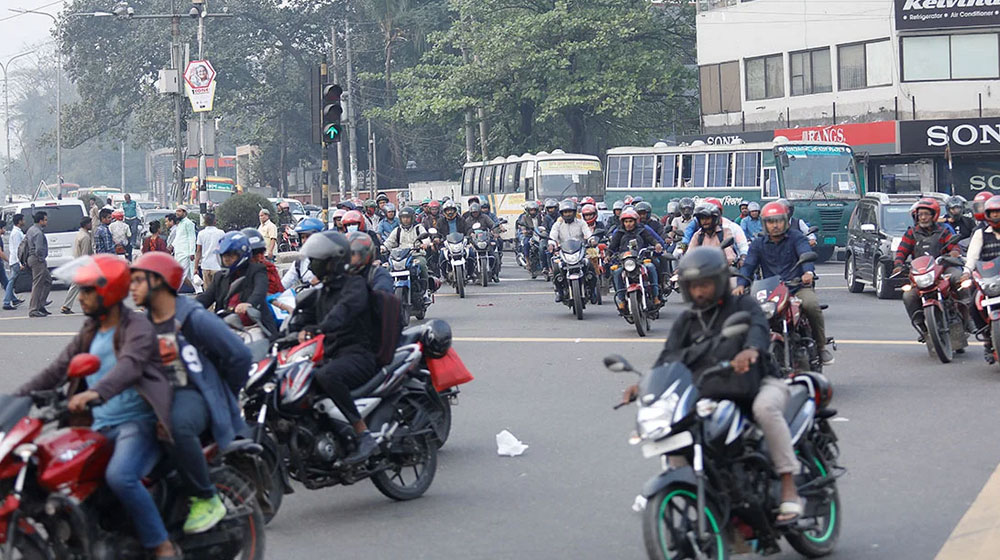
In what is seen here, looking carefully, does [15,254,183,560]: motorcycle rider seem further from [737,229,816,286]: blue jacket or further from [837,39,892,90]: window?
[837,39,892,90]: window

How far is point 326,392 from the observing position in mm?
7410

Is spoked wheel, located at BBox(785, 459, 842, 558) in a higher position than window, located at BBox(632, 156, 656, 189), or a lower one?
lower

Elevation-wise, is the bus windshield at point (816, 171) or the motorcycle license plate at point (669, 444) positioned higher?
the bus windshield at point (816, 171)

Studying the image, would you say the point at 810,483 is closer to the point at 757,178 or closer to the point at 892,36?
the point at 757,178

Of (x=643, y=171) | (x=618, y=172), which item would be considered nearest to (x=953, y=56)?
(x=643, y=171)

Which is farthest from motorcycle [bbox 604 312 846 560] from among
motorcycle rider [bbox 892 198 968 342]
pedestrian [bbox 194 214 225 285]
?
pedestrian [bbox 194 214 225 285]

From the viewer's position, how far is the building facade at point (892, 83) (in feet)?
131

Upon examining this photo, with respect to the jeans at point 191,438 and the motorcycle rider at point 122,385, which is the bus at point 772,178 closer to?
the jeans at point 191,438

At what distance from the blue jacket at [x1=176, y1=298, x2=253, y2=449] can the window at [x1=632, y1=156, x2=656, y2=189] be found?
98.5ft

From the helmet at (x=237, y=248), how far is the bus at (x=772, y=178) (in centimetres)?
2081

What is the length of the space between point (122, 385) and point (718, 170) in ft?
94.2

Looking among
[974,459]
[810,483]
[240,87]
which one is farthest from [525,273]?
[240,87]

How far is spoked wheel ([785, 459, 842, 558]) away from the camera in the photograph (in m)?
6.20

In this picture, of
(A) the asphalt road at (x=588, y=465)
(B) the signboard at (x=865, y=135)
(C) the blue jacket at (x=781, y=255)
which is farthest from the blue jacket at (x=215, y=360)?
(B) the signboard at (x=865, y=135)
